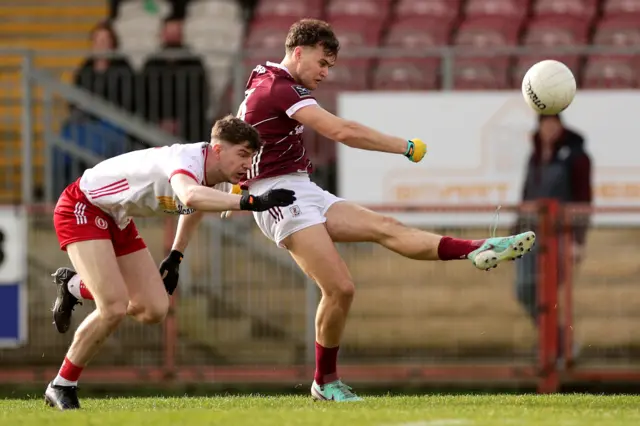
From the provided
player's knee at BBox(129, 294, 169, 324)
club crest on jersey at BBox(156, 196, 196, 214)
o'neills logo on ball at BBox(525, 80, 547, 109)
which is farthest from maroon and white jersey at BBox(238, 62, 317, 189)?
o'neills logo on ball at BBox(525, 80, 547, 109)

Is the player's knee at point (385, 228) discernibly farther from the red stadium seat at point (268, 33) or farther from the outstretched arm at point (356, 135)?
the red stadium seat at point (268, 33)

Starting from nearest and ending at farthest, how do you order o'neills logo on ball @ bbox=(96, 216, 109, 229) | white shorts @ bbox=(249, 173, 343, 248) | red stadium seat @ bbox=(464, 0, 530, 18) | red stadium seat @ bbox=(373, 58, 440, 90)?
o'neills logo on ball @ bbox=(96, 216, 109, 229)
white shorts @ bbox=(249, 173, 343, 248)
red stadium seat @ bbox=(373, 58, 440, 90)
red stadium seat @ bbox=(464, 0, 530, 18)

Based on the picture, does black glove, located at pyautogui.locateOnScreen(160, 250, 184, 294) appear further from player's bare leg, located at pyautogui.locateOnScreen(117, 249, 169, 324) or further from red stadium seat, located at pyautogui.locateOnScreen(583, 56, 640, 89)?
red stadium seat, located at pyautogui.locateOnScreen(583, 56, 640, 89)

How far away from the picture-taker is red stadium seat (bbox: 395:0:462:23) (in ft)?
59.6

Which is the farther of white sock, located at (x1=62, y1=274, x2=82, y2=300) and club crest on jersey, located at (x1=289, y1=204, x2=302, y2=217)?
white sock, located at (x1=62, y1=274, x2=82, y2=300)

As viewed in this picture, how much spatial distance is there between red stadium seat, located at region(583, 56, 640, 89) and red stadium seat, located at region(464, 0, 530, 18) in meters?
2.78

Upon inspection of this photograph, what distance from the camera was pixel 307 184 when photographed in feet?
31.3

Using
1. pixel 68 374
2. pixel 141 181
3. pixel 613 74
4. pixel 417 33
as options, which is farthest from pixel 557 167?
pixel 68 374

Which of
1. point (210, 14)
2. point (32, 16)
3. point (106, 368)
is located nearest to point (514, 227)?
point (106, 368)

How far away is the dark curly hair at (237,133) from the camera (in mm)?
8719

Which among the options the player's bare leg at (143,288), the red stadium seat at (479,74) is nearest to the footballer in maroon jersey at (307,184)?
the player's bare leg at (143,288)

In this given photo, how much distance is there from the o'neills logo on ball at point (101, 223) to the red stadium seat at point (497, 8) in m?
9.73

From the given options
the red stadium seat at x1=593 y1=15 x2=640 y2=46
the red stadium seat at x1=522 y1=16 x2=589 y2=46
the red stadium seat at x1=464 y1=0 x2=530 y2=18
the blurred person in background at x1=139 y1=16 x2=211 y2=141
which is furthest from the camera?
the red stadium seat at x1=464 y1=0 x2=530 y2=18

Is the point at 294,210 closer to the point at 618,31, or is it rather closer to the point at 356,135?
the point at 356,135
